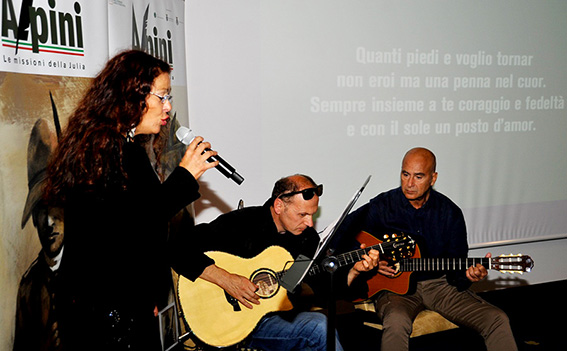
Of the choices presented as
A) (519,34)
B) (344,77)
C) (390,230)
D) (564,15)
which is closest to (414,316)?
(390,230)

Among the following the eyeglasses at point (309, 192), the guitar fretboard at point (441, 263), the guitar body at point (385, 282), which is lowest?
the guitar body at point (385, 282)

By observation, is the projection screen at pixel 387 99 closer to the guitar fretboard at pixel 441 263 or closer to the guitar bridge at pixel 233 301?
→ the guitar fretboard at pixel 441 263

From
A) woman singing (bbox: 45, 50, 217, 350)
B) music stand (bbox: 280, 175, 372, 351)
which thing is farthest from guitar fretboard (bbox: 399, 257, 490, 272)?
woman singing (bbox: 45, 50, 217, 350)

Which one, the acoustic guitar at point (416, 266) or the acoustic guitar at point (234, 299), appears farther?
the acoustic guitar at point (416, 266)

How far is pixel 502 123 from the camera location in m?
4.21

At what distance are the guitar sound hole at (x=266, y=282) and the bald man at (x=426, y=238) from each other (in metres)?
0.69

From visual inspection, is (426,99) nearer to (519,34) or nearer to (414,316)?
(519,34)

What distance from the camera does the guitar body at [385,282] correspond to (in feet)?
10.1

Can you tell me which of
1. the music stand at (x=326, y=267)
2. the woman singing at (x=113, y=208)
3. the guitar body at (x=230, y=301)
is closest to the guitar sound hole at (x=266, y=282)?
the guitar body at (x=230, y=301)

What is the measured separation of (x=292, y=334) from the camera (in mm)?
2490

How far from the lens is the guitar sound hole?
8.57 ft

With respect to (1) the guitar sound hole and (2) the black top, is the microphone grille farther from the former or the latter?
(1) the guitar sound hole

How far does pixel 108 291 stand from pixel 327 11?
274cm

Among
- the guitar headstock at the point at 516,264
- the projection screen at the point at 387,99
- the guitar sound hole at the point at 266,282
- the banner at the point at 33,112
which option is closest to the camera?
the banner at the point at 33,112
